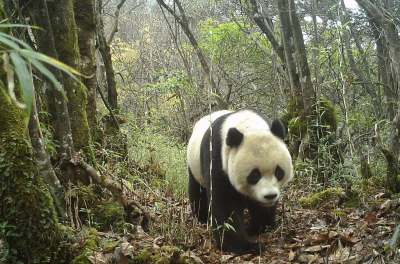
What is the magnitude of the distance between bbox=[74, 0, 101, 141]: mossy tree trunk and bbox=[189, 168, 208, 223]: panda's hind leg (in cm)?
174

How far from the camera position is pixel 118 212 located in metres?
4.87

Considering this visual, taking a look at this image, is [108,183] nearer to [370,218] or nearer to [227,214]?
[227,214]

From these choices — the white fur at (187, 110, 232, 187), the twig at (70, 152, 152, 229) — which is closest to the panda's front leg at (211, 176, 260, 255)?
the twig at (70, 152, 152, 229)

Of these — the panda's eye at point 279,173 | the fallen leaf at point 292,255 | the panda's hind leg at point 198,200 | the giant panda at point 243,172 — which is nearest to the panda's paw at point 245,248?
the giant panda at point 243,172

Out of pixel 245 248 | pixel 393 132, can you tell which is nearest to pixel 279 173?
pixel 245 248

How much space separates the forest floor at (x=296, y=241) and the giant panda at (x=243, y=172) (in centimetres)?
22

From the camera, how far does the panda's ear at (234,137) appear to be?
4930 millimetres

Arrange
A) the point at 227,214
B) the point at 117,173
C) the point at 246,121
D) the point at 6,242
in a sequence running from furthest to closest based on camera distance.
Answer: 1. the point at 117,173
2. the point at 246,121
3. the point at 227,214
4. the point at 6,242

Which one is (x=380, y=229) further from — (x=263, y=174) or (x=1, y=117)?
(x=1, y=117)

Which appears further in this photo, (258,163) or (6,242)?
(258,163)

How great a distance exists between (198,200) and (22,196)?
370cm

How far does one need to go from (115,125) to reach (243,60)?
7.20 meters

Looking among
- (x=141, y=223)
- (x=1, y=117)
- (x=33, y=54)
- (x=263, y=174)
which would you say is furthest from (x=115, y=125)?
(x=33, y=54)

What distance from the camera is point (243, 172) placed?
16.0 feet
